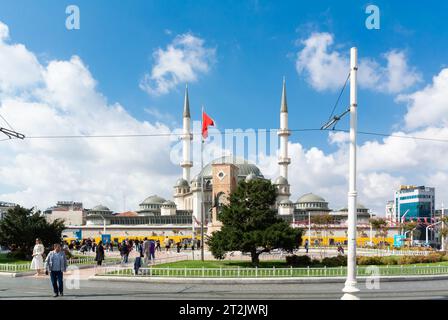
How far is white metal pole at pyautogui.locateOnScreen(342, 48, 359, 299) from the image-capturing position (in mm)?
10859

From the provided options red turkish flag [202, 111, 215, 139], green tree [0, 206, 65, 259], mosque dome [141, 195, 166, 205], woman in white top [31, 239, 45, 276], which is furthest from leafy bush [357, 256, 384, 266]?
mosque dome [141, 195, 166, 205]

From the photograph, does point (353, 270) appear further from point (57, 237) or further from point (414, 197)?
point (414, 197)

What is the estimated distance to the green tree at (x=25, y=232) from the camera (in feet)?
97.9

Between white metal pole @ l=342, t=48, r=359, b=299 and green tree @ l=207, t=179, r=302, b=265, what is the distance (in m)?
13.3

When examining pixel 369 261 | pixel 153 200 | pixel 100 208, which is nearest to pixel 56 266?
pixel 369 261

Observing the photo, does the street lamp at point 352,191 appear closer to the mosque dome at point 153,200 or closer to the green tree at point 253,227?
the green tree at point 253,227

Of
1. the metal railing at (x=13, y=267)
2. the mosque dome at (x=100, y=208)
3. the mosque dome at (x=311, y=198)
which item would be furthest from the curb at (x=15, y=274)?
the mosque dome at (x=311, y=198)

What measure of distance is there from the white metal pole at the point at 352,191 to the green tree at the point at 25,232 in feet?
79.1

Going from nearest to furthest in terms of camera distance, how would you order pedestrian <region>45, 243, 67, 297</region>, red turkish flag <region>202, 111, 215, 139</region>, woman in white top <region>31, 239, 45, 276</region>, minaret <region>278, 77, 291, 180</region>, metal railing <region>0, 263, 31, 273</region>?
pedestrian <region>45, 243, 67, 297</region>
woman in white top <region>31, 239, 45, 276</region>
metal railing <region>0, 263, 31, 273</region>
red turkish flag <region>202, 111, 215, 139</region>
minaret <region>278, 77, 291, 180</region>

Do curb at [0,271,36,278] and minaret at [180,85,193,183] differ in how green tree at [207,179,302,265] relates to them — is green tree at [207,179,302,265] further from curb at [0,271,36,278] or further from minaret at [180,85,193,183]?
minaret at [180,85,193,183]

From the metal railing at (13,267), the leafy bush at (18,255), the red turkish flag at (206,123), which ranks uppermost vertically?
the red turkish flag at (206,123)

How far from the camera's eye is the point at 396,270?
68.8 feet
